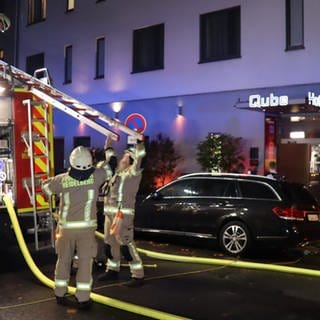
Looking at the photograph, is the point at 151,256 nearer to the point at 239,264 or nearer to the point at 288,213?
the point at 239,264

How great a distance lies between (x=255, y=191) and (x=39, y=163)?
4.00 meters

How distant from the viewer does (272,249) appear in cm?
1067

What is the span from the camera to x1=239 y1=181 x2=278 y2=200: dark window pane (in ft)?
32.4

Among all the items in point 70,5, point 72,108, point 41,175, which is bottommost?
point 41,175

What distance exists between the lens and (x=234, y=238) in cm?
995

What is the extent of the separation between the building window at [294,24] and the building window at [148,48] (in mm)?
4983

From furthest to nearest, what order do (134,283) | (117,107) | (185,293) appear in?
(117,107) < (134,283) < (185,293)

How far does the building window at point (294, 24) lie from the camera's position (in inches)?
632

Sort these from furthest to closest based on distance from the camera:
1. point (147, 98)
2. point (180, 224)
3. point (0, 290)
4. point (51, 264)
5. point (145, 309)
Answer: point (147, 98) < point (180, 224) < point (51, 264) < point (0, 290) < point (145, 309)

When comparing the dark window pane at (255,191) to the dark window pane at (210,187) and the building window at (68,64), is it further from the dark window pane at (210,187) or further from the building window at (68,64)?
the building window at (68,64)

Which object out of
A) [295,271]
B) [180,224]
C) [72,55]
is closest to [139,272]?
[295,271]

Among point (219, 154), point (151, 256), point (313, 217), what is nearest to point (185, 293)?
point (151, 256)

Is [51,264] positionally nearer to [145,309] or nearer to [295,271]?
[145,309]

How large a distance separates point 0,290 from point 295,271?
163 inches
